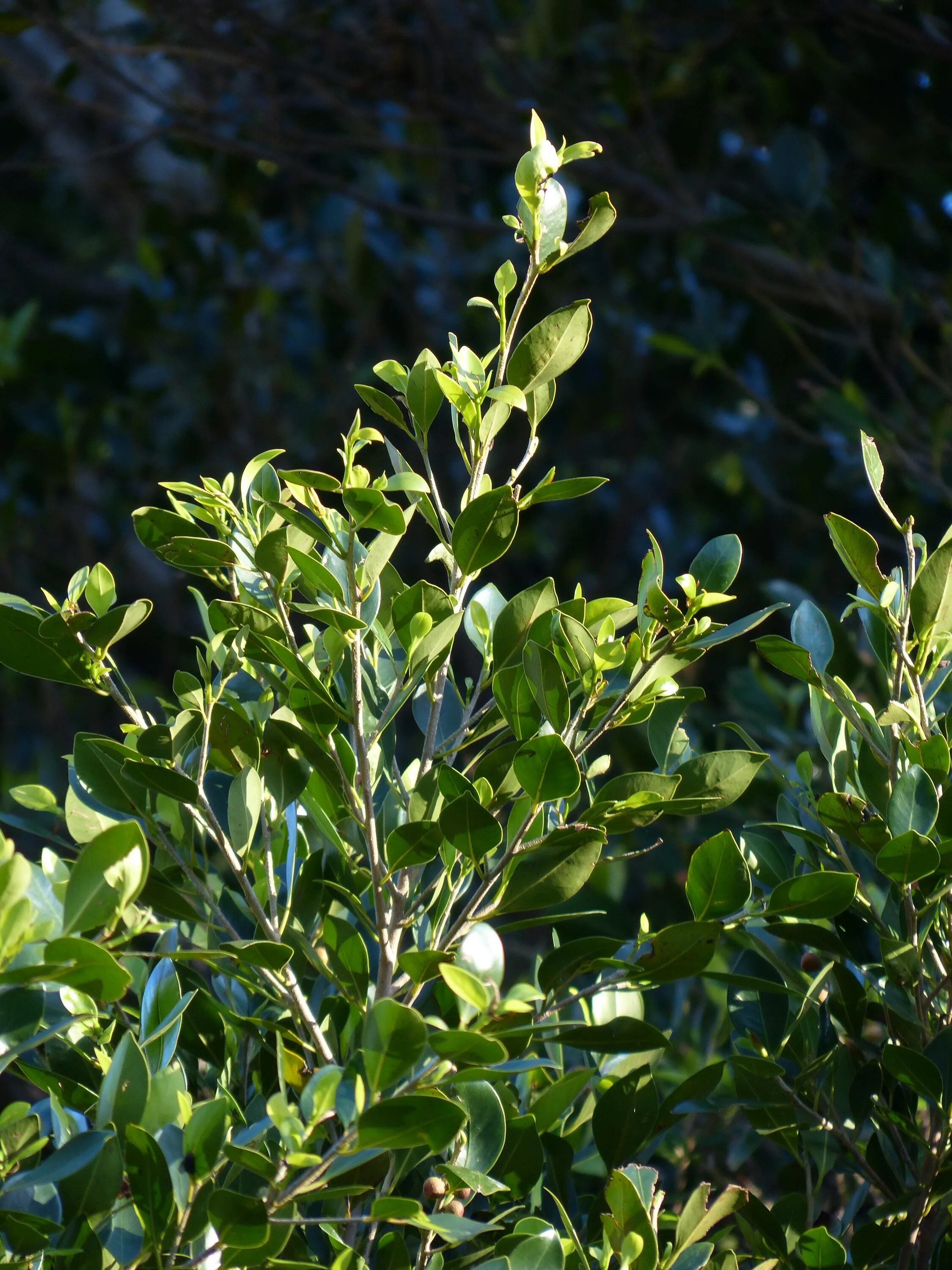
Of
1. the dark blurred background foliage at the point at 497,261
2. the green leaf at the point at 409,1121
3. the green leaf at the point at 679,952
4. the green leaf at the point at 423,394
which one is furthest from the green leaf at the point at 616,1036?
the dark blurred background foliage at the point at 497,261

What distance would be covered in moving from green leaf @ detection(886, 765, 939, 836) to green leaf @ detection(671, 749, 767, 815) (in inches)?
3.2

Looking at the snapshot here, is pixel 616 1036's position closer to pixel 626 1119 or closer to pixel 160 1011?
pixel 626 1119

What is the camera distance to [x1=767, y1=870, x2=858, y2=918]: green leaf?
67 cm

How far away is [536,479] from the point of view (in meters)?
2.99

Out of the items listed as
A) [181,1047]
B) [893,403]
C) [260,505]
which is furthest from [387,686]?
[893,403]

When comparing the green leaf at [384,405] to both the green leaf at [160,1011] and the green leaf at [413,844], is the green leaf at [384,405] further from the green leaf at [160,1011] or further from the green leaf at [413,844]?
the green leaf at [160,1011]

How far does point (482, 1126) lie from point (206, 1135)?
19 centimetres

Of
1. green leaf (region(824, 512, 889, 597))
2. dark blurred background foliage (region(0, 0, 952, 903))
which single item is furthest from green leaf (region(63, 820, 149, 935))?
dark blurred background foliage (region(0, 0, 952, 903))

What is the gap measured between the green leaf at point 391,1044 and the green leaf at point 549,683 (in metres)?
0.19

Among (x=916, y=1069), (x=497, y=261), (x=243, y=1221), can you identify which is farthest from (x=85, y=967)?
(x=497, y=261)

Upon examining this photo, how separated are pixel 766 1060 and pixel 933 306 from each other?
6.10 ft

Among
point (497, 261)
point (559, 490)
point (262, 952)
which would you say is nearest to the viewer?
point (262, 952)

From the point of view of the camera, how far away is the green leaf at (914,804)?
2.28 feet

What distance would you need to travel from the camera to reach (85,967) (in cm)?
54
